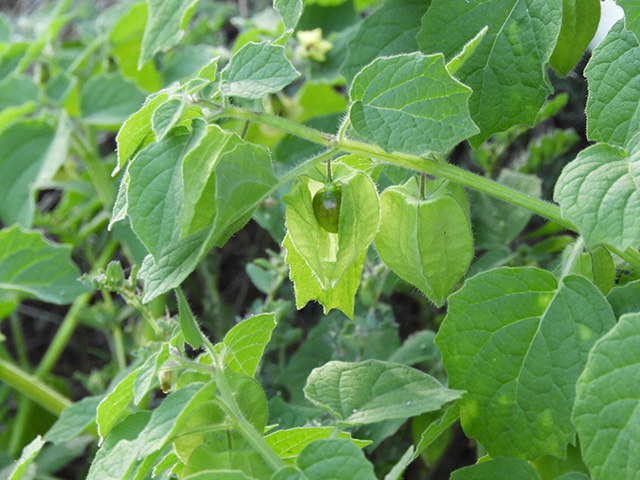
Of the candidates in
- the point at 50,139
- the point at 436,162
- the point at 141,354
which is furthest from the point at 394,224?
the point at 50,139

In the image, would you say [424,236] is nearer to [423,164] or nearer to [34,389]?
[423,164]

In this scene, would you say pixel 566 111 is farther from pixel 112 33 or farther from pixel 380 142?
pixel 380 142

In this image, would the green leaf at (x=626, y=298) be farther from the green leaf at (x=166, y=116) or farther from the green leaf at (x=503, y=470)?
the green leaf at (x=166, y=116)

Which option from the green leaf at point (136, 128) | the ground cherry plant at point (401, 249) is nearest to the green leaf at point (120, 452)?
the ground cherry plant at point (401, 249)

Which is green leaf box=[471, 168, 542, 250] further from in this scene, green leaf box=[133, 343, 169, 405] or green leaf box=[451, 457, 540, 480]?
green leaf box=[133, 343, 169, 405]

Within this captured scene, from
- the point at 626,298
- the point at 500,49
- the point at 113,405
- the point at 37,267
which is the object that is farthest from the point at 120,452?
the point at 37,267

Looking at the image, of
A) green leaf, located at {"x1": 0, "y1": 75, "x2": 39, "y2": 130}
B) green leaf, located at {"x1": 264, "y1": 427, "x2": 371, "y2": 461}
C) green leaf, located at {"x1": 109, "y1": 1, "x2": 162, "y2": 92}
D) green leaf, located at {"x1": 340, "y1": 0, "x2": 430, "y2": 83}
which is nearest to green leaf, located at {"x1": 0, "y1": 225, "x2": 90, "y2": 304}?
green leaf, located at {"x1": 0, "y1": 75, "x2": 39, "y2": 130}
